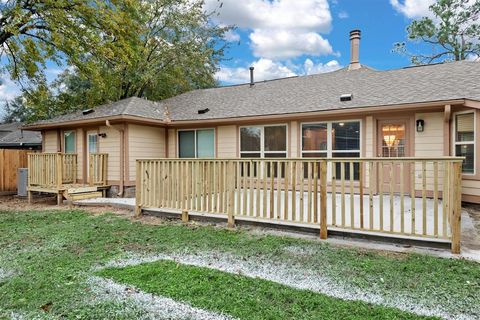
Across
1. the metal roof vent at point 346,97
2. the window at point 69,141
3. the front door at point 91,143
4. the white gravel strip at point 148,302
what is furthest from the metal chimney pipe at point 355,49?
the white gravel strip at point 148,302

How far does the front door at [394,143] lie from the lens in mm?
7668

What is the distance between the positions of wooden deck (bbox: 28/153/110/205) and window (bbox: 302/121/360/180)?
20.6 ft

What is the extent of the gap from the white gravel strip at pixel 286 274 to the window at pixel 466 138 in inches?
225

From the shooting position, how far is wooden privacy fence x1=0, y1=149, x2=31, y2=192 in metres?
11.1

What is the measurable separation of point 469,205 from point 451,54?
16.5m

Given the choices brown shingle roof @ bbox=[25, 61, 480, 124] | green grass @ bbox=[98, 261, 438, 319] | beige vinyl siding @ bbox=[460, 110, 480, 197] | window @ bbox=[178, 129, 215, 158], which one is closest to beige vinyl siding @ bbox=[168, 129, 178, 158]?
window @ bbox=[178, 129, 215, 158]

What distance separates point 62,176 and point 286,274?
836cm

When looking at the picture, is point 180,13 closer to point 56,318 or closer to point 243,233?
point 243,233

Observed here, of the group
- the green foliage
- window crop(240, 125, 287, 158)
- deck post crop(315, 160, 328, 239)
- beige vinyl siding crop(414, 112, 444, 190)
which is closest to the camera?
deck post crop(315, 160, 328, 239)

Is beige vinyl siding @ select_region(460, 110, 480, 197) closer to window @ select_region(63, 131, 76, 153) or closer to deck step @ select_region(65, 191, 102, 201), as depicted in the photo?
deck step @ select_region(65, 191, 102, 201)

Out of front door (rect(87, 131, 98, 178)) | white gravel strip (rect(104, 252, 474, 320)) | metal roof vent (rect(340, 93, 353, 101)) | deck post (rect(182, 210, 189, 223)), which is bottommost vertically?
white gravel strip (rect(104, 252, 474, 320))

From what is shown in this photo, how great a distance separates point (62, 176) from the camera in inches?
359

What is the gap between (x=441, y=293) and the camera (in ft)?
8.71

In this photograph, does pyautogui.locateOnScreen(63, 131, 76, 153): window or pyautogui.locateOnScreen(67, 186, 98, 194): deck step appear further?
pyautogui.locateOnScreen(63, 131, 76, 153): window
